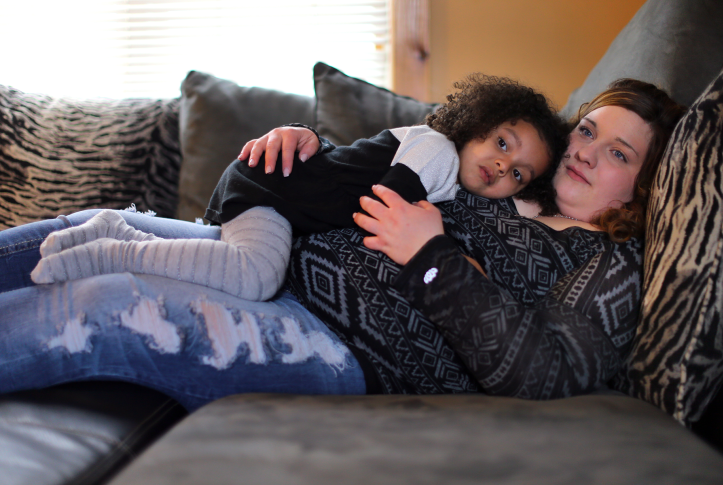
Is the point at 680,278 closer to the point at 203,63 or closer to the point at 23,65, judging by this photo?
the point at 203,63

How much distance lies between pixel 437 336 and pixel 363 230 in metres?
0.28

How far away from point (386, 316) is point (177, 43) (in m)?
2.18

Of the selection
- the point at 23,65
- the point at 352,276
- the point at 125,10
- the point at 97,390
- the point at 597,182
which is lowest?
the point at 97,390

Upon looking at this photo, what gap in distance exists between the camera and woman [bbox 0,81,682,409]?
2.57ft

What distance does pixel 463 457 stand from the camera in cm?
51

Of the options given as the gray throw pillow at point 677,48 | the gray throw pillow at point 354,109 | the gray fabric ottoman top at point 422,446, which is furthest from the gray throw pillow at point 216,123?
the gray fabric ottoman top at point 422,446

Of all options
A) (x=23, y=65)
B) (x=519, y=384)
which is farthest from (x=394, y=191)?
(x=23, y=65)

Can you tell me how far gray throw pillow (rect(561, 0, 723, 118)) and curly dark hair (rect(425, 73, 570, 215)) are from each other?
0.28 meters

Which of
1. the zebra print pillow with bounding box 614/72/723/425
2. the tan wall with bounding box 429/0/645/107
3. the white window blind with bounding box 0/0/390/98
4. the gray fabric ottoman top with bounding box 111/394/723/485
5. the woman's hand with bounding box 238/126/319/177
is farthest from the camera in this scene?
the white window blind with bounding box 0/0/390/98

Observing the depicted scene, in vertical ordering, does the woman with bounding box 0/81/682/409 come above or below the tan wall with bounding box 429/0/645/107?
below

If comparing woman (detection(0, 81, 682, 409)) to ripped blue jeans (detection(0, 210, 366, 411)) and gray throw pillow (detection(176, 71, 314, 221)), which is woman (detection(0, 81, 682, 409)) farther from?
gray throw pillow (detection(176, 71, 314, 221))

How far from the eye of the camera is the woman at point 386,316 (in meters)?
0.78

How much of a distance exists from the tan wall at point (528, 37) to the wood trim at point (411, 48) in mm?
64

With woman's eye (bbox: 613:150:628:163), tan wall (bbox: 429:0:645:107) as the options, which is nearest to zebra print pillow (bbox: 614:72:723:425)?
woman's eye (bbox: 613:150:628:163)
